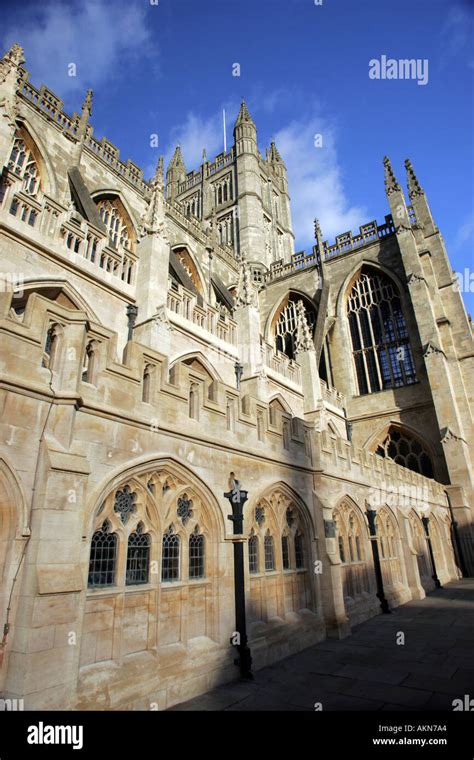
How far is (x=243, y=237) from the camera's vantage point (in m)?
36.0

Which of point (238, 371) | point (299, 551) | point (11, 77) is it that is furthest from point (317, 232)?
point (299, 551)

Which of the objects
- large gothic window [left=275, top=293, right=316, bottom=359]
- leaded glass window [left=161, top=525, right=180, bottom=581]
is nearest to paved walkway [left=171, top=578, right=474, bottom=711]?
leaded glass window [left=161, top=525, right=180, bottom=581]

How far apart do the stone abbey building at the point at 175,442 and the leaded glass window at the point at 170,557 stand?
0.08ft

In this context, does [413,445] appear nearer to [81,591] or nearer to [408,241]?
[408,241]

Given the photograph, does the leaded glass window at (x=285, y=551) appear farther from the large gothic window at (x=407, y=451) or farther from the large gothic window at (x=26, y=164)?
the large gothic window at (x=407, y=451)

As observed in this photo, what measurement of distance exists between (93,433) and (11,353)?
1.19 m

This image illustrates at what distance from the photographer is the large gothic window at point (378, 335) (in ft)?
78.0

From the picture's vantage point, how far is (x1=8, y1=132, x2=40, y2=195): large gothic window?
15148mm

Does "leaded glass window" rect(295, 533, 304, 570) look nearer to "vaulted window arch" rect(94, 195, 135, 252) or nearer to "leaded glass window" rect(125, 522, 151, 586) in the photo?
"leaded glass window" rect(125, 522, 151, 586)

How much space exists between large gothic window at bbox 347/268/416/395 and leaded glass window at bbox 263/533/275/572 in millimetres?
18217

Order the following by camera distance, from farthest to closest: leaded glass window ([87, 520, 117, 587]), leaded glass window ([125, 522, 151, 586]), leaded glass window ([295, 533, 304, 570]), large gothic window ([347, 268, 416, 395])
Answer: large gothic window ([347, 268, 416, 395]) → leaded glass window ([295, 533, 304, 570]) → leaded glass window ([125, 522, 151, 586]) → leaded glass window ([87, 520, 117, 587])

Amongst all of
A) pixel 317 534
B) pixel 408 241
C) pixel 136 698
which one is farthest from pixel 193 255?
pixel 136 698

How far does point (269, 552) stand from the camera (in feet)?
23.5

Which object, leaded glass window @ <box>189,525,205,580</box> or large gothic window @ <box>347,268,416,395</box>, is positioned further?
large gothic window @ <box>347,268,416,395</box>
